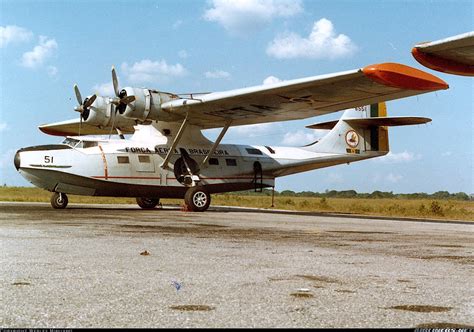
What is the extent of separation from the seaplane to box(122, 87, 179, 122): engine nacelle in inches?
1.4

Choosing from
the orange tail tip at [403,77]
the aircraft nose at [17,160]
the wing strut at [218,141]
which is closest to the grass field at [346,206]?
the wing strut at [218,141]

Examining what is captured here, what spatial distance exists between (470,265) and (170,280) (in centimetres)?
390

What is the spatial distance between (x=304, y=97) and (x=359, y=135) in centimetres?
868

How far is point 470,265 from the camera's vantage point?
685cm

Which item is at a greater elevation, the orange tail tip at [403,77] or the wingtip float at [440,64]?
the orange tail tip at [403,77]

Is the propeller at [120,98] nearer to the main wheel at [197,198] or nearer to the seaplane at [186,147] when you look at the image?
the seaplane at [186,147]

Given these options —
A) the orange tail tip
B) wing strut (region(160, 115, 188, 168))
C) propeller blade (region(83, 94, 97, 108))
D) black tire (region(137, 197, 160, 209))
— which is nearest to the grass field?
black tire (region(137, 197, 160, 209))

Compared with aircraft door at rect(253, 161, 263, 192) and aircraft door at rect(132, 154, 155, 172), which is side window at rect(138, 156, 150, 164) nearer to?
aircraft door at rect(132, 154, 155, 172)

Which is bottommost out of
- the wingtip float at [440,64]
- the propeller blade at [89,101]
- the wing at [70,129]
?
the wingtip float at [440,64]

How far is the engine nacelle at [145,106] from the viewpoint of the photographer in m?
20.0

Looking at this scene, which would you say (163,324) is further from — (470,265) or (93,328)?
(470,265)

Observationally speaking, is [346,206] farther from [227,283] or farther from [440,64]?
[227,283]

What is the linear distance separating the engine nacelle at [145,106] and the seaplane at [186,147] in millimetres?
37

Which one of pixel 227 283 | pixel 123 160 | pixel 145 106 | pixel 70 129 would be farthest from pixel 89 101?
pixel 227 283
